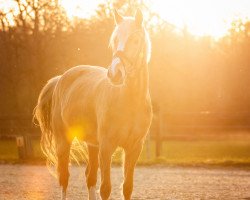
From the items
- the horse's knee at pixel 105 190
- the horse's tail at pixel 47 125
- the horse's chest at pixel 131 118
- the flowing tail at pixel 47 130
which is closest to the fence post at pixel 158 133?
the flowing tail at pixel 47 130

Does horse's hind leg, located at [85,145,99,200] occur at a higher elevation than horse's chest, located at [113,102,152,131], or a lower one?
lower

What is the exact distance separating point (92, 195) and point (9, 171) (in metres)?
5.64

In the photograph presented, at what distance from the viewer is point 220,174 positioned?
11.4 metres

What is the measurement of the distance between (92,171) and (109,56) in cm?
2187

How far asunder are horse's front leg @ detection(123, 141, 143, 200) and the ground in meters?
1.99

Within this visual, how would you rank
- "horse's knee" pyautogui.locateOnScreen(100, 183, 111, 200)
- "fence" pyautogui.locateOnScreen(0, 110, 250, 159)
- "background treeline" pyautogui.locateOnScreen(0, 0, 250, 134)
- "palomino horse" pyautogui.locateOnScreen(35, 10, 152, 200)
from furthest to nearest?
1. "background treeline" pyautogui.locateOnScreen(0, 0, 250, 134)
2. "fence" pyautogui.locateOnScreen(0, 110, 250, 159)
3. "horse's knee" pyautogui.locateOnScreen(100, 183, 111, 200)
4. "palomino horse" pyautogui.locateOnScreen(35, 10, 152, 200)

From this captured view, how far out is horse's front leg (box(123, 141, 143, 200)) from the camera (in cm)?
592

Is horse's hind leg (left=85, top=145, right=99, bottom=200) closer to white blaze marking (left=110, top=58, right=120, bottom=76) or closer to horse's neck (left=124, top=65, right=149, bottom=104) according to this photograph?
horse's neck (left=124, top=65, right=149, bottom=104)

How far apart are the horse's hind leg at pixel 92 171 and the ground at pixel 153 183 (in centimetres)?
91

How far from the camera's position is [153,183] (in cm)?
989

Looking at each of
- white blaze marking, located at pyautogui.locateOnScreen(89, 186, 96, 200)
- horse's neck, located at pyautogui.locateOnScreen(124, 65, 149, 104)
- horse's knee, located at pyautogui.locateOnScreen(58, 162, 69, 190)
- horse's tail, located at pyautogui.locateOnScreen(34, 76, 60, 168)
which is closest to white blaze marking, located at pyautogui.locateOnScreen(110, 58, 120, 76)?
horse's neck, located at pyautogui.locateOnScreen(124, 65, 149, 104)

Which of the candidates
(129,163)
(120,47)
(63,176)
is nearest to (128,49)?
(120,47)

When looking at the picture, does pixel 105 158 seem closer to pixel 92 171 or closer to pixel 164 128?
pixel 92 171

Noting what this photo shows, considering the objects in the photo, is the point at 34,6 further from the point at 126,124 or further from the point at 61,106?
the point at 126,124
